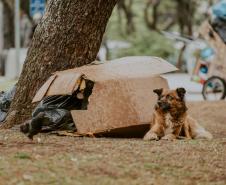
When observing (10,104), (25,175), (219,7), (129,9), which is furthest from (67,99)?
(129,9)

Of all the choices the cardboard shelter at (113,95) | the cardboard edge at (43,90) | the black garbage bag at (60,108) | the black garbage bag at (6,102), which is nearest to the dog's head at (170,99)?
the cardboard shelter at (113,95)

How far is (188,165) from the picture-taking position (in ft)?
25.1

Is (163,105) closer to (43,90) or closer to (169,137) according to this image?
(169,137)

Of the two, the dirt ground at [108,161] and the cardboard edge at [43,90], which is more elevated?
the cardboard edge at [43,90]

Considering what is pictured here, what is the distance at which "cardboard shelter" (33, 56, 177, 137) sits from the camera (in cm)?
972

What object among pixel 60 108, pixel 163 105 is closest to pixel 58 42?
pixel 60 108

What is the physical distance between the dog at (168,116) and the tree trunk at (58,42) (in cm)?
133

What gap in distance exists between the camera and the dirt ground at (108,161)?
6.68 meters

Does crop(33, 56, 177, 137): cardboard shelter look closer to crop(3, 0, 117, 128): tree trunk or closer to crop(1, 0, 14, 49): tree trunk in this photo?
crop(3, 0, 117, 128): tree trunk

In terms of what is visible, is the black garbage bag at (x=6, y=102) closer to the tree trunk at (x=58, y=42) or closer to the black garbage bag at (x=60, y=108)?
the tree trunk at (x=58, y=42)

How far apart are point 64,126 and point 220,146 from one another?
197cm

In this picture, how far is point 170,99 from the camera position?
9.62 meters

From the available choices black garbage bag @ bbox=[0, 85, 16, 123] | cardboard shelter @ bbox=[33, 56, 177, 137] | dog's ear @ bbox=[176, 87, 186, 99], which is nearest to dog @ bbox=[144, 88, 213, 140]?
dog's ear @ bbox=[176, 87, 186, 99]

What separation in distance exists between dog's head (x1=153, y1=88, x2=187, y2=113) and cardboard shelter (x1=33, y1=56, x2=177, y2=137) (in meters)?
0.43
